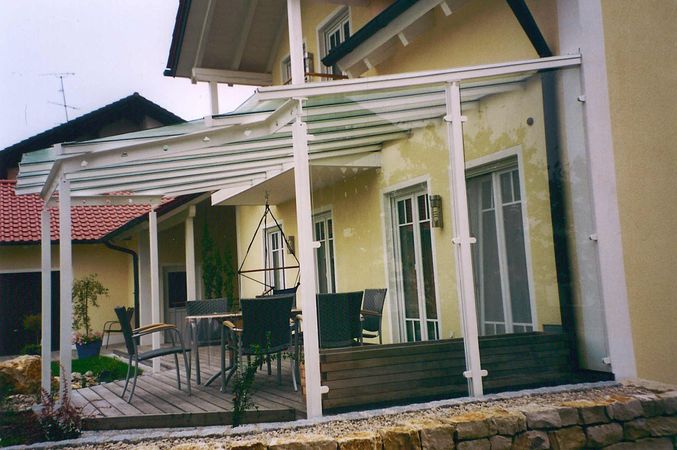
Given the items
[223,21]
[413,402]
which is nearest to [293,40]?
[413,402]

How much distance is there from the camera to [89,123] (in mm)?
21109

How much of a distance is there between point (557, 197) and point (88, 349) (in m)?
11.6

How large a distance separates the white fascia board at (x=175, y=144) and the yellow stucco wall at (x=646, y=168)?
3.26 meters

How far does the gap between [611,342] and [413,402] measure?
1916 mm

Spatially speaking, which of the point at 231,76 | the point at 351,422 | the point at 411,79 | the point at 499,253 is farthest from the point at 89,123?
the point at 351,422

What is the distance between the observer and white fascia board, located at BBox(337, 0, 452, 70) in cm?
737

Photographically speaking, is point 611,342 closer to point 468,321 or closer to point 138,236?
point 468,321

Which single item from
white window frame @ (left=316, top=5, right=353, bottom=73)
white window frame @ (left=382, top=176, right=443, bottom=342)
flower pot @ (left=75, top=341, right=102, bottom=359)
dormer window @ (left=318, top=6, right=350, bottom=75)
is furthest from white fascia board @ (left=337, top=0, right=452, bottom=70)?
flower pot @ (left=75, top=341, right=102, bottom=359)

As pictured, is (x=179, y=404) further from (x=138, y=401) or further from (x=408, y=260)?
(x=408, y=260)

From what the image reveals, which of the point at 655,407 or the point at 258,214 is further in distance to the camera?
the point at 258,214

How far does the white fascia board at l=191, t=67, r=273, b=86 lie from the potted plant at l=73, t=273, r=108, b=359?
6.29 metres

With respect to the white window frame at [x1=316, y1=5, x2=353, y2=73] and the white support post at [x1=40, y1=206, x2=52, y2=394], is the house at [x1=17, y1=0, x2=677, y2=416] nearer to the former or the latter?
the white support post at [x1=40, y1=206, x2=52, y2=394]

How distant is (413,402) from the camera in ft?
17.4

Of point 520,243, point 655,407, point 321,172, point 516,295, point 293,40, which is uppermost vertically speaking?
point 293,40
